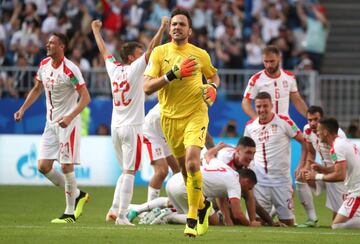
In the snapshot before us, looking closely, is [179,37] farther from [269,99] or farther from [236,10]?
[236,10]

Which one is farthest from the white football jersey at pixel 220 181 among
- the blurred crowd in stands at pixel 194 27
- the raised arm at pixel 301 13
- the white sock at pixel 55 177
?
the raised arm at pixel 301 13

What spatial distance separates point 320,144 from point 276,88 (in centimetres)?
182

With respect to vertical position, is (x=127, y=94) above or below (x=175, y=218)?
above

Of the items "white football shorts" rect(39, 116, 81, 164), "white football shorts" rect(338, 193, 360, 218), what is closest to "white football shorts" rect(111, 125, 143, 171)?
"white football shorts" rect(39, 116, 81, 164)

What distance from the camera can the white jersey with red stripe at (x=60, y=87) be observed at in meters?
15.8

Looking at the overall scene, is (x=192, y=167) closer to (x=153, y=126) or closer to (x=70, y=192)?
(x=70, y=192)

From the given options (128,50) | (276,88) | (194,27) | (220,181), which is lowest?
(220,181)

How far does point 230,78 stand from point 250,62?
185 centimetres

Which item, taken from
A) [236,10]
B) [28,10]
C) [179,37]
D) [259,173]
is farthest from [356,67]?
[179,37]

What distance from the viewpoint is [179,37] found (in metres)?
13.8

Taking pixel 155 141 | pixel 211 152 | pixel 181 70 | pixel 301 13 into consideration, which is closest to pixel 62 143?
pixel 211 152

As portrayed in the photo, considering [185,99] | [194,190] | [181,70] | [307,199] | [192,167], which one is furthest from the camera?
[307,199]

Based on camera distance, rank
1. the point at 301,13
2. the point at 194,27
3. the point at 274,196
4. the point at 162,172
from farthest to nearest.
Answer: the point at 301,13 → the point at 194,27 → the point at 274,196 → the point at 162,172

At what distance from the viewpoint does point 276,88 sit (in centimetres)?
1833
